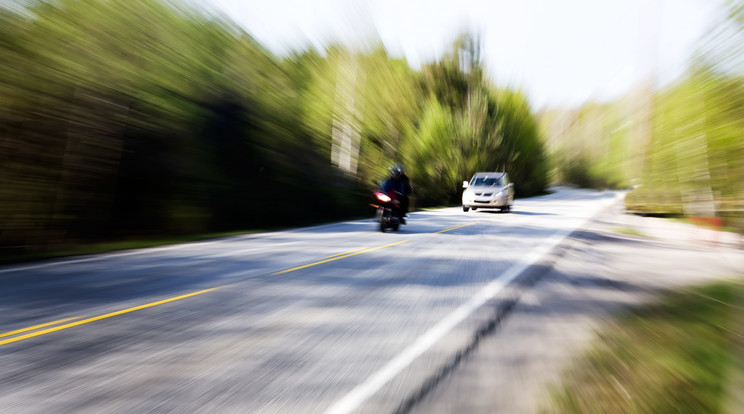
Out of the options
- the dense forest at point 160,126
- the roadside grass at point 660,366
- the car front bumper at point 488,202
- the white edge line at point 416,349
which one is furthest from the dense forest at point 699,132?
the dense forest at point 160,126

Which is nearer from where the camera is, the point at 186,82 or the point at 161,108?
the point at 161,108

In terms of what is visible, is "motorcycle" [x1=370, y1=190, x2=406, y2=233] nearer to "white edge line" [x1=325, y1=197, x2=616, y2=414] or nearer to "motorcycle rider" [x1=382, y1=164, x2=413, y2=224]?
"motorcycle rider" [x1=382, y1=164, x2=413, y2=224]

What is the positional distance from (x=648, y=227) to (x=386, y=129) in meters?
18.9

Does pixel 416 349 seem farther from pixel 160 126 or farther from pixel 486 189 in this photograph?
pixel 486 189

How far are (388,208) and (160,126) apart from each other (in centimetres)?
642

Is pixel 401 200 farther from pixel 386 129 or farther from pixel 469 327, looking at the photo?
pixel 386 129

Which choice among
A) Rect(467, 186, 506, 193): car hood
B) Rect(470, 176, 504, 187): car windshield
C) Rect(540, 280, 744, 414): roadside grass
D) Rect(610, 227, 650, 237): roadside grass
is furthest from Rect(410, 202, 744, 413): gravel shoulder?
Rect(470, 176, 504, 187): car windshield

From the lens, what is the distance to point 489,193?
26078 millimetres

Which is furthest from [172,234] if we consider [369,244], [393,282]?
[393,282]

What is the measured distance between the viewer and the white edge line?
3607 millimetres

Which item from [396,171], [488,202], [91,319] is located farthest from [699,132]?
[488,202]

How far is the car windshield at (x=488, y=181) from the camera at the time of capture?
2700 cm

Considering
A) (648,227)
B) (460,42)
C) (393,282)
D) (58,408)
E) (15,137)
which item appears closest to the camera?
(58,408)

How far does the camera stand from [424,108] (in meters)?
42.1
